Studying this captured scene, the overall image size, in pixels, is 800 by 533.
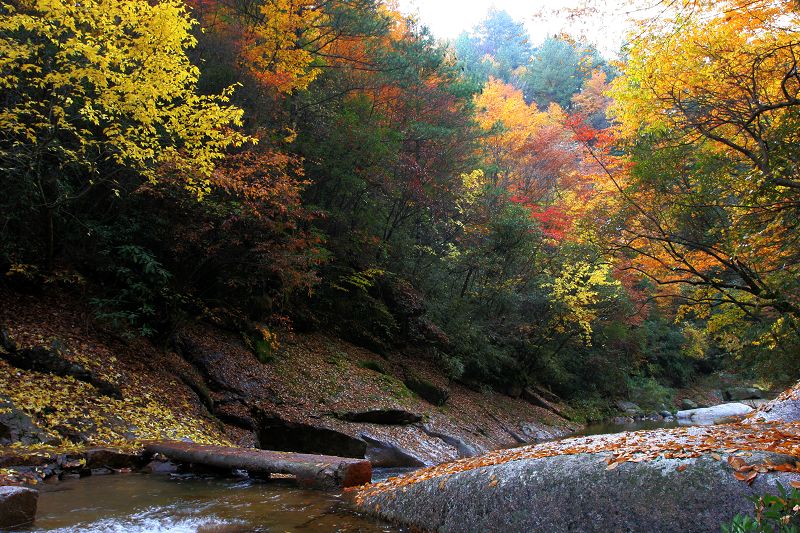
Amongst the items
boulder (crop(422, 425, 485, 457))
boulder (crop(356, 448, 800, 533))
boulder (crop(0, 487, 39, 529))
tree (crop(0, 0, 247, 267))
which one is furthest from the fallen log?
boulder (crop(422, 425, 485, 457))

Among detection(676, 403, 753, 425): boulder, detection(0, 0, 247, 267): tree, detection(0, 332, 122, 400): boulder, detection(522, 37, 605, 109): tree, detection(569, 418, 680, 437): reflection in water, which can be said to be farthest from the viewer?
detection(522, 37, 605, 109): tree

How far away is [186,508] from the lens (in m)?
5.35

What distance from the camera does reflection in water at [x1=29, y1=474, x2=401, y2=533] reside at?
4684 millimetres

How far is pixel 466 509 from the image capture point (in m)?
4.48

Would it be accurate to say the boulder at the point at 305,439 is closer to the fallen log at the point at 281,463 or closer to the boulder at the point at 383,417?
the boulder at the point at 383,417

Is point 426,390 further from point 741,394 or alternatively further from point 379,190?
point 741,394

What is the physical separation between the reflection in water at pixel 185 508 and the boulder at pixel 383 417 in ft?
16.8

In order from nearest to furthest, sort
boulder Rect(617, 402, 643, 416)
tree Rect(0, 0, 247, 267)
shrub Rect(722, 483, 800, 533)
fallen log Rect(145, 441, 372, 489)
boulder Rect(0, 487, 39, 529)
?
shrub Rect(722, 483, 800, 533) → boulder Rect(0, 487, 39, 529) → fallen log Rect(145, 441, 372, 489) → tree Rect(0, 0, 247, 267) → boulder Rect(617, 402, 643, 416)

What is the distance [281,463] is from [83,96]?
6310mm

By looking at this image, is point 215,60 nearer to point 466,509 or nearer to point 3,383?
point 3,383

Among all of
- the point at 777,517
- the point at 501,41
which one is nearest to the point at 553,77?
the point at 501,41

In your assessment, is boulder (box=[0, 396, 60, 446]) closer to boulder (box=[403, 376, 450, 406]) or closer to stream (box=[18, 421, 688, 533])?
stream (box=[18, 421, 688, 533])

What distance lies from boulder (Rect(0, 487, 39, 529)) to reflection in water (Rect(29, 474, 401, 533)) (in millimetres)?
129

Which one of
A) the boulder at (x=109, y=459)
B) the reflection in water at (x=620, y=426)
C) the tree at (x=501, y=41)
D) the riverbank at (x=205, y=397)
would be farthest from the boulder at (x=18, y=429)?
the tree at (x=501, y=41)
